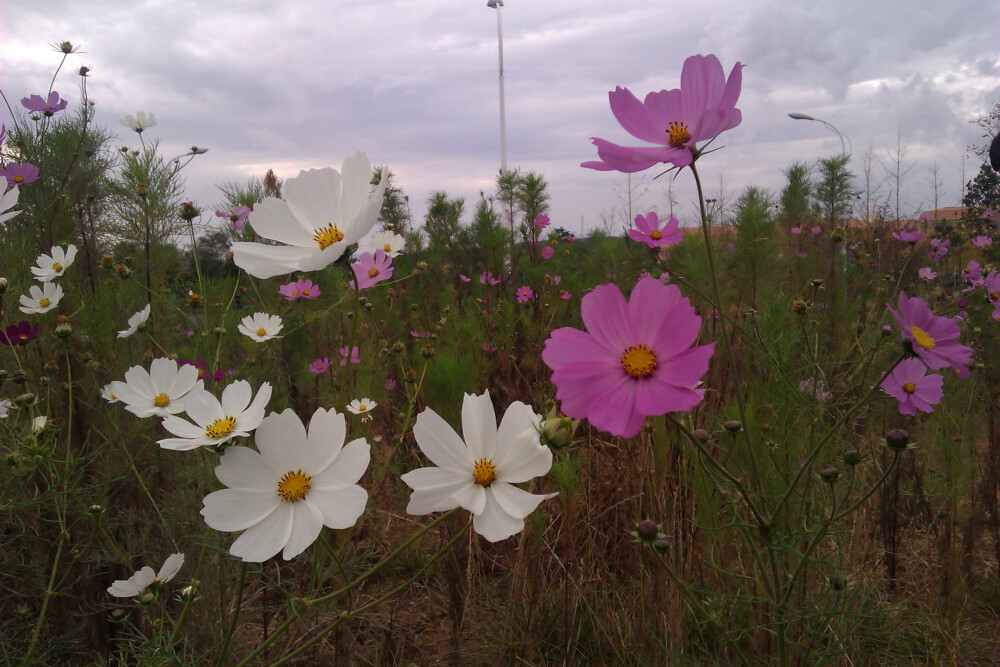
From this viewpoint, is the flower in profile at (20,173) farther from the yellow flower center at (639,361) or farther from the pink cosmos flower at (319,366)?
the yellow flower center at (639,361)

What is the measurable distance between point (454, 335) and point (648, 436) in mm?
1150

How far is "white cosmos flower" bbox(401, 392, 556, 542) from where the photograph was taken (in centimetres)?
64

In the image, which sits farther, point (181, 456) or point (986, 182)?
point (986, 182)

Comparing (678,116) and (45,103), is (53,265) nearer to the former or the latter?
(45,103)

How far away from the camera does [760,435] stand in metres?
1.39

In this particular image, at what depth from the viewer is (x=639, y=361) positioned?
24.2 inches

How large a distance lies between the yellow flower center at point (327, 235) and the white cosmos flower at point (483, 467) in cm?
24

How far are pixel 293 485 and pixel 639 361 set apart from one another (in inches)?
15.7

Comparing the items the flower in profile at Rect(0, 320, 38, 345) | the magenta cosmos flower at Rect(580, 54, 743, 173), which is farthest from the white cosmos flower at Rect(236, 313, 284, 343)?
the magenta cosmos flower at Rect(580, 54, 743, 173)

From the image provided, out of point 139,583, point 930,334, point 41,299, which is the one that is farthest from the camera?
point 41,299

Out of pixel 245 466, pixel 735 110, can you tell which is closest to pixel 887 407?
pixel 735 110

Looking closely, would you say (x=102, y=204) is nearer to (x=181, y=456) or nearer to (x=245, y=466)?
(x=181, y=456)

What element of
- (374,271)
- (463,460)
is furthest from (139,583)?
(374,271)

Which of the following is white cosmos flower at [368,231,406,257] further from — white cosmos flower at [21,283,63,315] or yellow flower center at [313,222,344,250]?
yellow flower center at [313,222,344,250]
